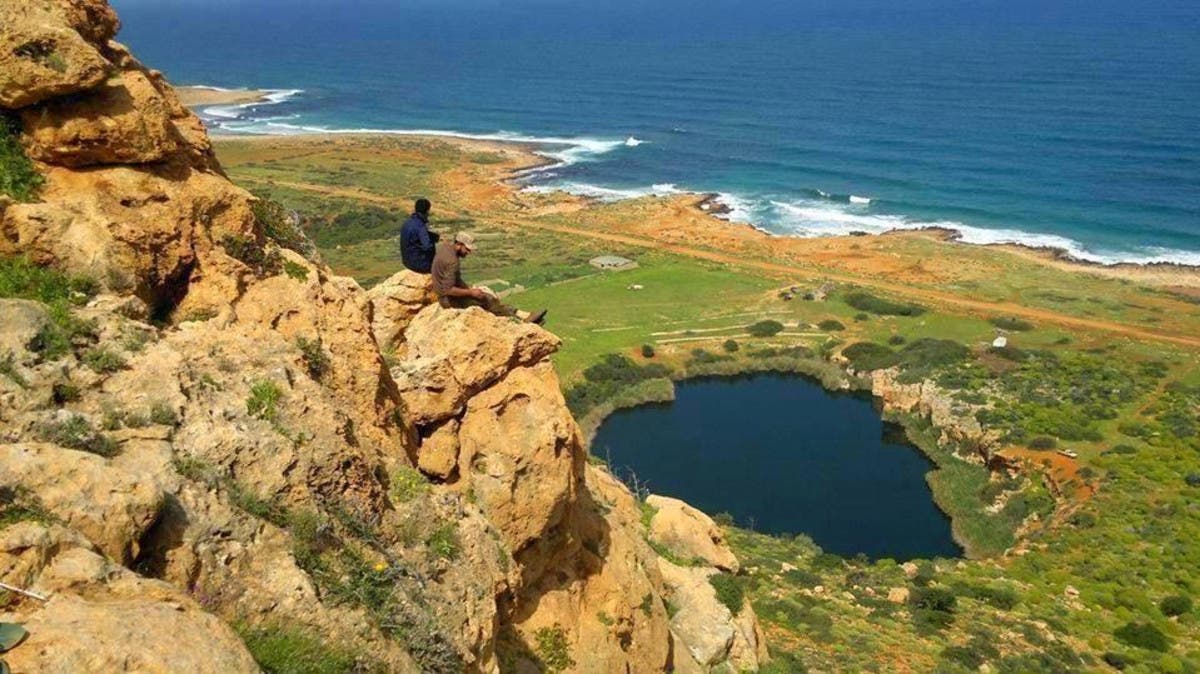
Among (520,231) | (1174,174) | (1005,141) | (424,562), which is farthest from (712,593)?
(1005,141)

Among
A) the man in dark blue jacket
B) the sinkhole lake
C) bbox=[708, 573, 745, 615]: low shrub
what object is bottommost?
the sinkhole lake

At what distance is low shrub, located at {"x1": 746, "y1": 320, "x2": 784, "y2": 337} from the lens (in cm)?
7638

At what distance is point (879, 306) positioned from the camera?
264 ft

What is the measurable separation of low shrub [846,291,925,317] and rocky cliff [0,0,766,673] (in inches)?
2527

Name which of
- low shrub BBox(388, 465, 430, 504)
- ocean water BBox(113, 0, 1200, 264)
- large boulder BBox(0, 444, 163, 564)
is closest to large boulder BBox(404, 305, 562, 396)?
low shrub BBox(388, 465, 430, 504)

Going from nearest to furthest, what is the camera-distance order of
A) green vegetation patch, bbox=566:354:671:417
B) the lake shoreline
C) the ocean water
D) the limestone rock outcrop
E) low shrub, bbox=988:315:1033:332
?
the limestone rock outcrop → the lake shoreline → green vegetation patch, bbox=566:354:671:417 → low shrub, bbox=988:315:1033:332 → the ocean water

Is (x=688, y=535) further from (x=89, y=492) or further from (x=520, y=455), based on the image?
(x=89, y=492)

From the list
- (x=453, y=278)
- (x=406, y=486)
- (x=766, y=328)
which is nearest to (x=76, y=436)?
(x=406, y=486)

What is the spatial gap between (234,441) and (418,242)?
8910mm

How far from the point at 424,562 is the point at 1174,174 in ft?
416

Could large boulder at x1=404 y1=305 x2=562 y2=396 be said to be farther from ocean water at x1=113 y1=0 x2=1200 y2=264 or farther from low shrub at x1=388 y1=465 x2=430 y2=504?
ocean water at x1=113 y1=0 x2=1200 y2=264

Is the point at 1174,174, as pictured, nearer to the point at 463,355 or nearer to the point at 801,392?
the point at 801,392

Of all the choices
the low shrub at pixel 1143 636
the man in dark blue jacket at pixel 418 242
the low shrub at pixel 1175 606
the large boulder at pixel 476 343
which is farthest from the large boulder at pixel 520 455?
the low shrub at pixel 1175 606

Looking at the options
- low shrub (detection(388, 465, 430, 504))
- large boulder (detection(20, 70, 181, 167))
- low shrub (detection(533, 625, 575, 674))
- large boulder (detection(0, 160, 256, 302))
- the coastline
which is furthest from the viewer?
the coastline
